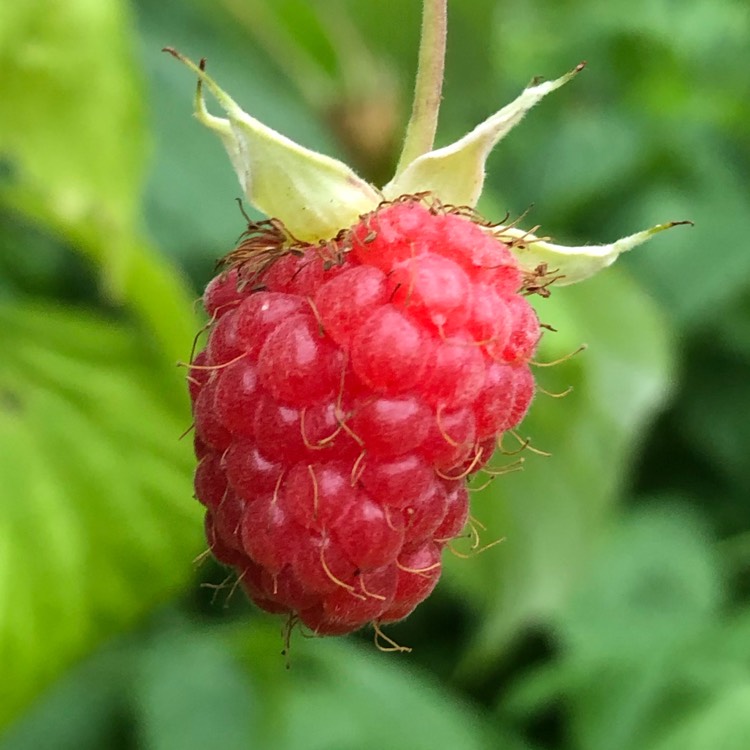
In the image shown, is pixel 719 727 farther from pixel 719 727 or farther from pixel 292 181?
pixel 292 181

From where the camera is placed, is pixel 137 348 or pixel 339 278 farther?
pixel 137 348

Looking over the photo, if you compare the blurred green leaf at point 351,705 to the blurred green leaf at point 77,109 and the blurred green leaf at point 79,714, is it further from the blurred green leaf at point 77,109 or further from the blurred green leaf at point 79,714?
the blurred green leaf at point 77,109

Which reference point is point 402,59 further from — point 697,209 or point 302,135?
point 697,209

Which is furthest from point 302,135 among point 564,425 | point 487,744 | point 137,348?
point 487,744

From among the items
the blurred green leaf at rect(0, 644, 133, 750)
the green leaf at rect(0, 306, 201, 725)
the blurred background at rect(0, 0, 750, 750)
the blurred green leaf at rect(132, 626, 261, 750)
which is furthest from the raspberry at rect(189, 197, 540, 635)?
the blurred green leaf at rect(0, 644, 133, 750)

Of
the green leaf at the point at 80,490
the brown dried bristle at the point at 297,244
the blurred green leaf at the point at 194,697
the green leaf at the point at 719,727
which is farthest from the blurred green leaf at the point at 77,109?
the green leaf at the point at 719,727
